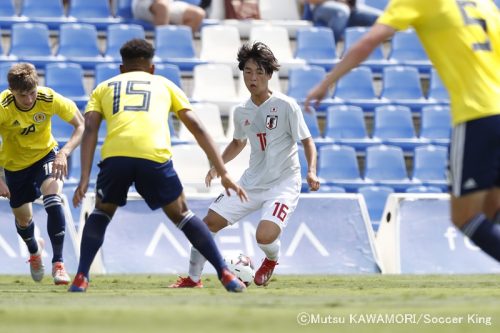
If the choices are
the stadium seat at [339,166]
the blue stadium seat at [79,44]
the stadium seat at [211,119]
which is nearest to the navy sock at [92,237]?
the stadium seat at [211,119]

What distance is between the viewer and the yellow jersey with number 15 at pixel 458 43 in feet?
21.6

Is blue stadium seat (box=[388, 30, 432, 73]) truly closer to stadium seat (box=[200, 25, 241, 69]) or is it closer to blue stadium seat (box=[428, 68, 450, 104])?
blue stadium seat (box=[428, 68, 450, 104])

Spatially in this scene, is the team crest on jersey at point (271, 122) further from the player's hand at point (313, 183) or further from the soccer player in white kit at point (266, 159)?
the player's hand at point (313, 183)

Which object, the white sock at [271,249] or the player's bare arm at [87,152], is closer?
the player's bare arm at [87,152]

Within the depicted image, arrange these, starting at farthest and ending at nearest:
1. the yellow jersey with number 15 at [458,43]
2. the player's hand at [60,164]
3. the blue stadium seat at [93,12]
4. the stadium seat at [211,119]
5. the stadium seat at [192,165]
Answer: the blue stadium seat at [93,12]
the stadium seat at [211,119]
the stadium seat at [192,165]
the player's hand at [60,164]
the yellow jersey with number 15 at [458,43]

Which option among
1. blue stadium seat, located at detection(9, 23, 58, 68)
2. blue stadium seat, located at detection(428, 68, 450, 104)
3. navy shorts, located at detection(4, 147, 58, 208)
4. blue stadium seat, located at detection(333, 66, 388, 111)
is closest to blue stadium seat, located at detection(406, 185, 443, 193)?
blue stadium seat, located at detection(333, 66, 388, 111)

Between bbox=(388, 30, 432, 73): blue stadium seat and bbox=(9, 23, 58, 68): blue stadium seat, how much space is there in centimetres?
542

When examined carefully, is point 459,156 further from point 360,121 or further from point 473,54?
point 360,121

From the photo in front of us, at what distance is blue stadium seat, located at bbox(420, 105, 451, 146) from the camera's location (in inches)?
673

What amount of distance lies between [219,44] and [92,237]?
Answer: 390 inches

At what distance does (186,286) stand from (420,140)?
8096 millimetres

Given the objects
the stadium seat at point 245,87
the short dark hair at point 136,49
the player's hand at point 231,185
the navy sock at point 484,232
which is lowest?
the stadium seat at point 245,87

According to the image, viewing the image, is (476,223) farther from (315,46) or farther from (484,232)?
(315,46)

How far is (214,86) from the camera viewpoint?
17.0 meters
